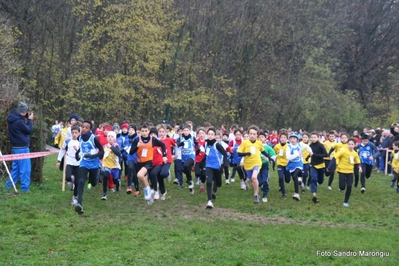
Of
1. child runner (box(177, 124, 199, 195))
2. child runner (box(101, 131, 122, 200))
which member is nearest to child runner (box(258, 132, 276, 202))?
child runner (box(177, 124, 199, 195))

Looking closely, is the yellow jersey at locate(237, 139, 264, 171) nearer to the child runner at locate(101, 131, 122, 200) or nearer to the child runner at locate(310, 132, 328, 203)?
the child runner at locate(310, 132, 328, 203)

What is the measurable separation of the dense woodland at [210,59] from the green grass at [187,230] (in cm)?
2179

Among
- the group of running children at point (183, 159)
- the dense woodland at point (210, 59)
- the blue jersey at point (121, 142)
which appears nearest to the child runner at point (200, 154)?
the group of running children at point (183, 159)

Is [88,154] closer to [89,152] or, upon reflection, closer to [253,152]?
[89,152]

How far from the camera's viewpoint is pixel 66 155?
484 inches

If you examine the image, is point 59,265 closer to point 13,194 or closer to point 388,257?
point 388,257

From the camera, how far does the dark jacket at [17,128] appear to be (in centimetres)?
1261

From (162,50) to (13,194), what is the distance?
25.2 m

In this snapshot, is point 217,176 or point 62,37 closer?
point 217,176

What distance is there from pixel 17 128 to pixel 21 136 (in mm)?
229

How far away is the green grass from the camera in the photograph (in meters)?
7.59

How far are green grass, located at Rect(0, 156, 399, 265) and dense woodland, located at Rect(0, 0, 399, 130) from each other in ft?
71.5

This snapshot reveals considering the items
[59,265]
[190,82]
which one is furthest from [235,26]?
[59,265]

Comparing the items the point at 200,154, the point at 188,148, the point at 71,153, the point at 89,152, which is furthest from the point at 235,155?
the point at 89,152
